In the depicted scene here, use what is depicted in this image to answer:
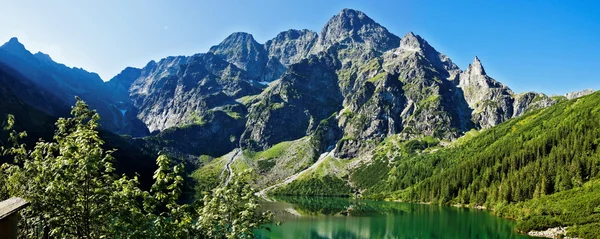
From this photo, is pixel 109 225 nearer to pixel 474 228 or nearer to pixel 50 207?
pixel 50 207

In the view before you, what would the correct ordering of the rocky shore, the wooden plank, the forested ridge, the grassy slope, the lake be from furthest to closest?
the forested ridge
the lake
the rocky shore
the grassy slope
the wooden plank

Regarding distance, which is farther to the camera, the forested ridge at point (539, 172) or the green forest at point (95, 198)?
the forested ridge at point (539, 172)

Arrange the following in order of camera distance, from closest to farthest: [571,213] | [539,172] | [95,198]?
[95,198] → [571,213] → [539,172]

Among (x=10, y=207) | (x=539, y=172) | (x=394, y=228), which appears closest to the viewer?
(x=10, y=207)

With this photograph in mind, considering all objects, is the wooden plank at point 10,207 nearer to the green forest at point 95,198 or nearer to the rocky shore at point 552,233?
the green forest at point 95,198

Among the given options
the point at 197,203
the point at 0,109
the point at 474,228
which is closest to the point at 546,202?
the point at 474,228

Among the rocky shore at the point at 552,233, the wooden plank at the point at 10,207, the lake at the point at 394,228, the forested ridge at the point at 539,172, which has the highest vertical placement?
the forested ridge at the point at 539,172

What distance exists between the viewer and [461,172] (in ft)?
630

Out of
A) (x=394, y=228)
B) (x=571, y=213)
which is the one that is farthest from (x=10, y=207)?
(x=571, y=213)

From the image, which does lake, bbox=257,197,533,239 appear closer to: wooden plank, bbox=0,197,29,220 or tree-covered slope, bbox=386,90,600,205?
tree-covered slope, bbox=386,90,600,205

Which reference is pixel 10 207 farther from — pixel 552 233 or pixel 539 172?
pixel 539 172

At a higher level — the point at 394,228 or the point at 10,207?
the point at 10,207

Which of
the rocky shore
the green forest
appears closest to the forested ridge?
the rocky shore

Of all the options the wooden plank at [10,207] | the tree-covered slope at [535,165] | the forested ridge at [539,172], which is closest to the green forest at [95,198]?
the wooden plank at [10,207]
